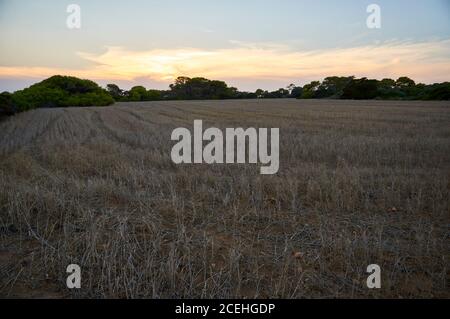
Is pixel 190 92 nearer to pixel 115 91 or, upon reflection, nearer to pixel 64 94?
pixel 115 91

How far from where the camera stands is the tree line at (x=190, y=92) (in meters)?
47.0

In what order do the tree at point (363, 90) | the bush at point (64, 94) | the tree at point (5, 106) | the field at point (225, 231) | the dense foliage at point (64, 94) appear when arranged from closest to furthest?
1. the field at point (225, 231)
2. the tree at point (5, 106)
3. the dense foliage at point (64, 94)
4. the bush at point (64, 94)
5. the tree at point (363, 90)

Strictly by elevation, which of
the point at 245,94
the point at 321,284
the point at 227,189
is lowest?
the point at 321,284

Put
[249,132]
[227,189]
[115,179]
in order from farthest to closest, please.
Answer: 1. [249,132]
2. [115,179]
3. [227,189]

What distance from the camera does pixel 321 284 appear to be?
3.33 metres

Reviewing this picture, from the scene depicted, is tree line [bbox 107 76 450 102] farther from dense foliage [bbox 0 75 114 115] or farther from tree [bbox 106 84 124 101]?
dense foliage [bbox 0 75 114 115]

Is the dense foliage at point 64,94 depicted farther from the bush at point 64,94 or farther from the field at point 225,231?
the field at point 225,231

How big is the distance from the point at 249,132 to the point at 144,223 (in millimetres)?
10999

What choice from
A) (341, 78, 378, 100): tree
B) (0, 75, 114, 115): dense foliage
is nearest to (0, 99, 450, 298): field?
(0, 75, 114, 115): dense foliage

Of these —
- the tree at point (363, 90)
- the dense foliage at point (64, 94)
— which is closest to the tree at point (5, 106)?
the dense foliage at point (64, 94)

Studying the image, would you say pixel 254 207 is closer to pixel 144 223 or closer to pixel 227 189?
pixel 227 189

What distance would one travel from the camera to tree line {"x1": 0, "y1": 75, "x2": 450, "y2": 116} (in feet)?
154

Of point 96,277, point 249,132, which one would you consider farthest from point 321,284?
point 249,132

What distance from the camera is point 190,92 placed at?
8838cm
